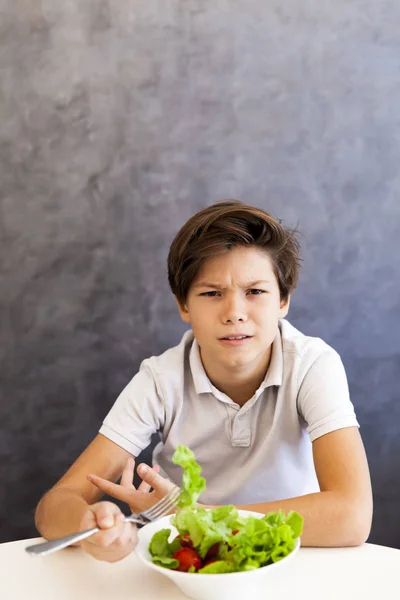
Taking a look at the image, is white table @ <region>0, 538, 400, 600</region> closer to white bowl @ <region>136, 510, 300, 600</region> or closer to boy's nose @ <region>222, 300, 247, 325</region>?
white bowl @ <region>136, 510, 300, 600</region>

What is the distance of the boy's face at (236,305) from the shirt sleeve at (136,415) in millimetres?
165

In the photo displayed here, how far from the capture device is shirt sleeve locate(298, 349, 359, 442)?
4.62ft

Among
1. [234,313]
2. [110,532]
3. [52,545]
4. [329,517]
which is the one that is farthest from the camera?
[234,313]

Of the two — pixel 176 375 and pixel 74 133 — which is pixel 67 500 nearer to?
pixel 176 375

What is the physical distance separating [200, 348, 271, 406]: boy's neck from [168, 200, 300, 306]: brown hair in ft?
0.57

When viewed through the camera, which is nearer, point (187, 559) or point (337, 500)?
point (187, 559)

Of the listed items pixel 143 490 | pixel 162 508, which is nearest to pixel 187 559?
pixel 162 508

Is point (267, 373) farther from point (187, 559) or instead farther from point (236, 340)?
point (187, 559)

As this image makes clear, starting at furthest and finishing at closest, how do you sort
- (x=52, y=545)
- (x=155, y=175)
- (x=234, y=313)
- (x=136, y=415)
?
(x=155, y=175)
(x=136, y=415)
(x=234, y=313)
(x=52, y=545)

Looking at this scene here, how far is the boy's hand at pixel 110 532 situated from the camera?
3.30 feet

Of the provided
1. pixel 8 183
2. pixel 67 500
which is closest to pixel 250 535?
pixel 67 500

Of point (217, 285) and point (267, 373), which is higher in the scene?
point (217, 285)

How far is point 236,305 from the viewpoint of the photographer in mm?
1433

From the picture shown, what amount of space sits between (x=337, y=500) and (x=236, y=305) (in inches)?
16.8
